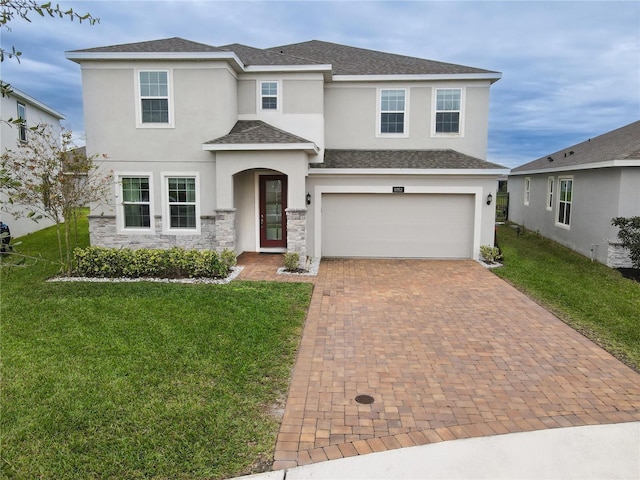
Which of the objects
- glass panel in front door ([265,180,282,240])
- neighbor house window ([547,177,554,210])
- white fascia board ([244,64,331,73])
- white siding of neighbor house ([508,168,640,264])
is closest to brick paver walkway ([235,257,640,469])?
glass panel in front door ([265,180,282,240])

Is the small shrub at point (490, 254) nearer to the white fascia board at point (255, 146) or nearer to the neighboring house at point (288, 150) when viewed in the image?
the neighboring house at point (288, 150)

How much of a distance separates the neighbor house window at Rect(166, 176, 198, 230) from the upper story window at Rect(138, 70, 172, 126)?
5.44 ft

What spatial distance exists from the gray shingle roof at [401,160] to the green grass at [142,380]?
5975mm

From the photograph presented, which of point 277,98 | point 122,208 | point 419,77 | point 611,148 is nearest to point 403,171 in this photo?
point 419,77

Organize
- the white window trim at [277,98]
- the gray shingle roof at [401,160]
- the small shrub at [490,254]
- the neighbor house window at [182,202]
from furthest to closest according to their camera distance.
A: the white window trim at [277,98] < the gray shingle roof at [401,160] < the small shrub at [490,254] < the neighbor house window at [182,202]

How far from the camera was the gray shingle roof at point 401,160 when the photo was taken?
13.8 m

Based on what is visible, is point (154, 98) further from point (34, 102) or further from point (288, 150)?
point (34, 102)

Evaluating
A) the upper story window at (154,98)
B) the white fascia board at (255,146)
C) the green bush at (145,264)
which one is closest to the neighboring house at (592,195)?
the white fascia board at (255,146)

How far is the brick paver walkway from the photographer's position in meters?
4.59

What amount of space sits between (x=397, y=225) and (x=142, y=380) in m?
10.3

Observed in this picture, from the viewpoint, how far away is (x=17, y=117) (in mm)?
17812

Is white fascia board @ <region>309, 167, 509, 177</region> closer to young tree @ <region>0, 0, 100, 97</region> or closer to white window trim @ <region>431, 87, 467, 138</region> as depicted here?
white window trim @ <region>431, 87, 467, 138</region>

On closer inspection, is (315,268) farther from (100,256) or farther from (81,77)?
(81,77)

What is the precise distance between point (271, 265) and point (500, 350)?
730cm
